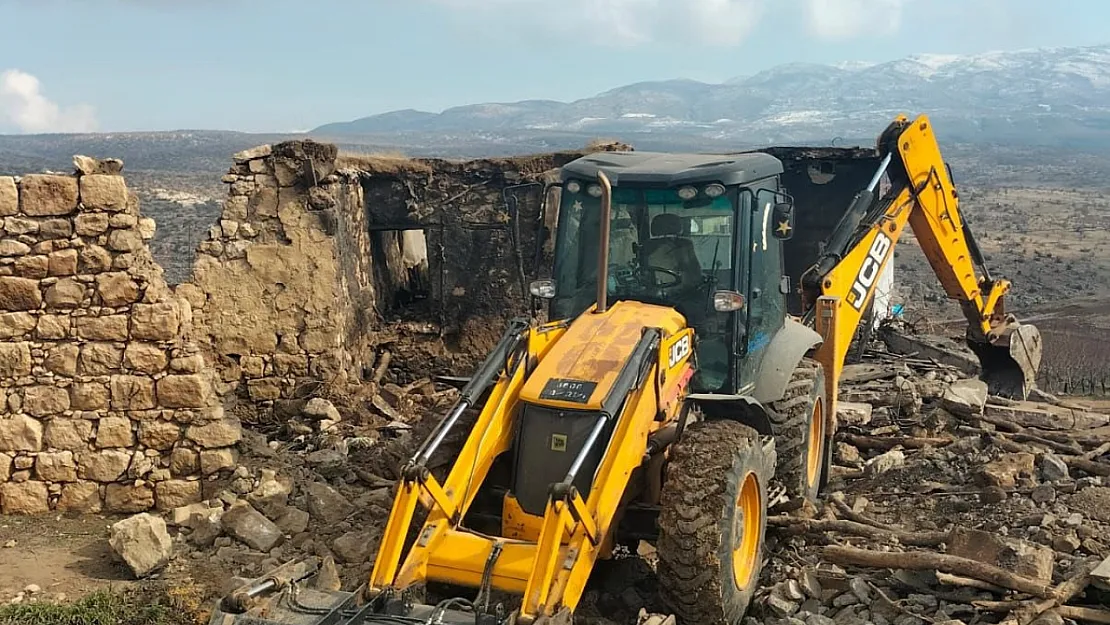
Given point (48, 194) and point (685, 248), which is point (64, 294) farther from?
point (685, 248)

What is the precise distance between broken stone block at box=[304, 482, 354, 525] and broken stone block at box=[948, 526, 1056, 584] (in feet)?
13.6

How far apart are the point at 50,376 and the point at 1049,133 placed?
581 feet

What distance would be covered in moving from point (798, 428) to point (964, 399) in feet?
Answer: 11.4

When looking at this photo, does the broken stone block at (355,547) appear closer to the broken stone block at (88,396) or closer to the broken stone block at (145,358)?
the broken stone block at (145,358)

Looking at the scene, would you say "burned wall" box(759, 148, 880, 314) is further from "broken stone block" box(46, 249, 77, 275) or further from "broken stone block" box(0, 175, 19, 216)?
"broken stone block" box(0, 175, 19, 216)

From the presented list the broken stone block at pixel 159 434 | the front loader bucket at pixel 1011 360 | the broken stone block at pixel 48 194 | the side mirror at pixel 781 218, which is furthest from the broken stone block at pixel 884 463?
the broken stone block at pixel 48 194

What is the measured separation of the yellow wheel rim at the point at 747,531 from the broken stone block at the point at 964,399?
444 cm

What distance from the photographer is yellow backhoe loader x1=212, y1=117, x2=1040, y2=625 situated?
4711mm

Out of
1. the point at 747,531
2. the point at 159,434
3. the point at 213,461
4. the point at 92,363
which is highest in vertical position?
the point at 92,363

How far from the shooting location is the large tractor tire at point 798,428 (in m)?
6.85

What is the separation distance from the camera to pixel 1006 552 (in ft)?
18.4

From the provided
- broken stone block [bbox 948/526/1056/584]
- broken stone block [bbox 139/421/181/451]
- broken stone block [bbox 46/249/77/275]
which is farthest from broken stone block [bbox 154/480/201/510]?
broken stone block [bbox 948/526/1056/584]

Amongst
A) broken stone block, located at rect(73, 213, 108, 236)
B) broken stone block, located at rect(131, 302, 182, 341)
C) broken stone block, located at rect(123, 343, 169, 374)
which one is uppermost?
broken stone block, located at rect(73, 213, 108, 236)

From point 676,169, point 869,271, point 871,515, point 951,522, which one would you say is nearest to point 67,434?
point 676,169
